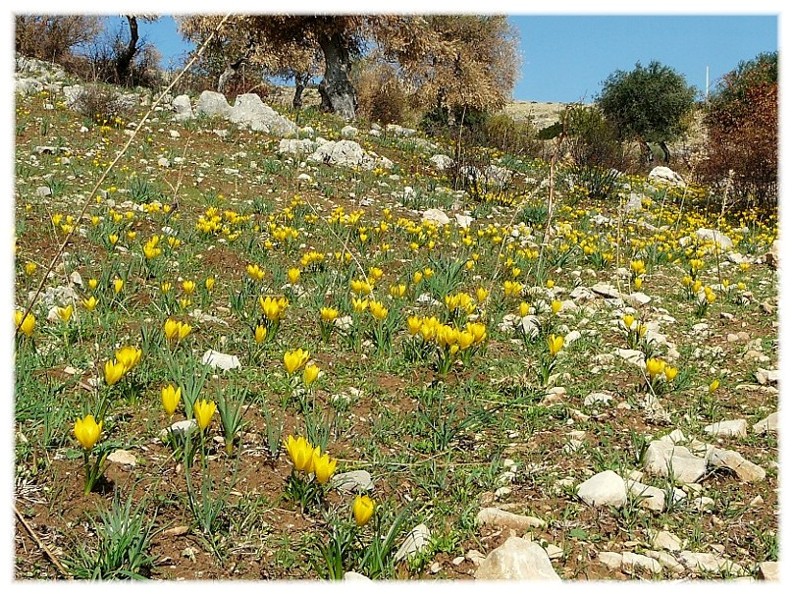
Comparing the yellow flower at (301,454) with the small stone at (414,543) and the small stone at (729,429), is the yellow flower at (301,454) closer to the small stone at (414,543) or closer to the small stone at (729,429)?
the small stone at (414,543)

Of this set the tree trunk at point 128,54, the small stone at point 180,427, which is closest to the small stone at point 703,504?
the small stone at point 180,427

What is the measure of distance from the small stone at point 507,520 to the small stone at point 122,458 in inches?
53.3

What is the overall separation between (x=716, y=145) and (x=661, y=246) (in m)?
6.80

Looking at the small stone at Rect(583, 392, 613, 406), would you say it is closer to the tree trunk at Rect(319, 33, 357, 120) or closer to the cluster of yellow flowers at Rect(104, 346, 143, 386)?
the cluster of yellow flowers at Rect(104, 346, 143, 386)

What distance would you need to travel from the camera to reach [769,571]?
1.95 m

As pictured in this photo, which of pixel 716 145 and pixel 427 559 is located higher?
pixel 716 145

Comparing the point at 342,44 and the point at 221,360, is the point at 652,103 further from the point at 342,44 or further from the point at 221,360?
the point at 221,360

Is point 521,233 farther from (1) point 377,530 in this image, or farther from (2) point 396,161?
(1) point 377,530

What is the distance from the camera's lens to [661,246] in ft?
25.2

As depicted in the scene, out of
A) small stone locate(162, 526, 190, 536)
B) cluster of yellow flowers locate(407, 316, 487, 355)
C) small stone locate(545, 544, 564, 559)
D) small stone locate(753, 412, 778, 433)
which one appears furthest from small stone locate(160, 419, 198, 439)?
small stone locate(753, 412, 778, 433)

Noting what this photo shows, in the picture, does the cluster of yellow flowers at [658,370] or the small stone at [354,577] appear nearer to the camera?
the small stone at [354,577]

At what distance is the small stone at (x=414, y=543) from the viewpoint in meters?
2.02

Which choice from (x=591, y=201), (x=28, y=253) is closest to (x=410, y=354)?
(x=28, y=253)

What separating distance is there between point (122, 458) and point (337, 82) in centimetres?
1748
